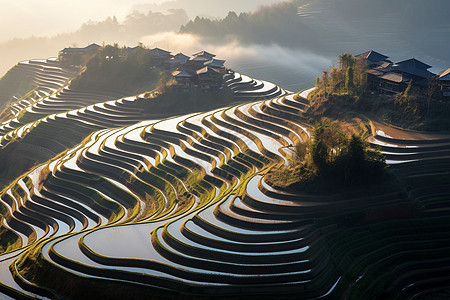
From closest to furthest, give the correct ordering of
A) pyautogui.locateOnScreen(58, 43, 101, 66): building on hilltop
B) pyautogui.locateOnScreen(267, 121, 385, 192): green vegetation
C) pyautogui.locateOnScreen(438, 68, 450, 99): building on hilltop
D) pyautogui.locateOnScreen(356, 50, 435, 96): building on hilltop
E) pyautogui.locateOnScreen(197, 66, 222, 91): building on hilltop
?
pyautogui.locateOnScreen(267, 121, 385, 192): green vegetation → pyautogui.locateOnScreen(438, 68, 450, 99): building on hilltop → pyautogui.locateOnScreen(356, 50, 435, 96): building on hilltop → pyautogui.locateOnScreen(197, 66, 222, 91): building on hilltop → pyautogui.locateOnScreen(58, 43, 101, 66): building on hilltop

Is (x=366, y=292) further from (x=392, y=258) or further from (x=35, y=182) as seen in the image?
(x=35, y=182)

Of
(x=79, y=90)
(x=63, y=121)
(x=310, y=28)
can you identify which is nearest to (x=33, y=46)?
(x=310, y=28)

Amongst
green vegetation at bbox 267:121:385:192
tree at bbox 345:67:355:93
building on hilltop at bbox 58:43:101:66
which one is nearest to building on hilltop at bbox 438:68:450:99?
tree at bbox 345:67:355:93

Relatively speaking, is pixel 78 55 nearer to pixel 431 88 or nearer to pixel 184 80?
pixel 184 80

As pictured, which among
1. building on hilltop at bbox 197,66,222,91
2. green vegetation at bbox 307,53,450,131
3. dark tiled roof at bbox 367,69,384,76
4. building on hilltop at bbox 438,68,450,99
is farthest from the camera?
building on hilltop at bbox 197,66,222,91

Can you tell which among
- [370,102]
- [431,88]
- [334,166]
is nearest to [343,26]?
[370,102]

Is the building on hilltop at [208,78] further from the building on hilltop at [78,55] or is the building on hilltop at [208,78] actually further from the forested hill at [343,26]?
the forested hill at [343,26]

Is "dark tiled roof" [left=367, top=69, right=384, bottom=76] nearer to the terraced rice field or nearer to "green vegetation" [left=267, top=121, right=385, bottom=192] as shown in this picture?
the terraced rice field
